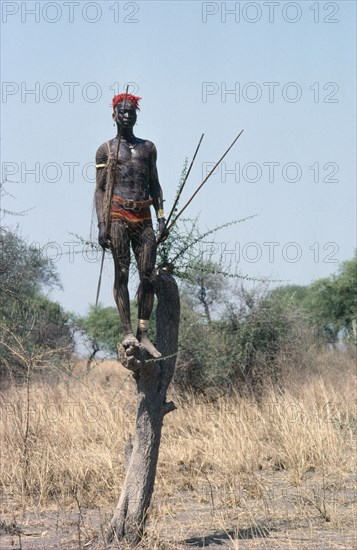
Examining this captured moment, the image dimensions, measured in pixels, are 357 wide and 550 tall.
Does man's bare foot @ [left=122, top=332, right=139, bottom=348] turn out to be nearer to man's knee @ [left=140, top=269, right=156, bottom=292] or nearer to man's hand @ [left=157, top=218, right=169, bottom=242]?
man's knee @ [left=140, top=269, right=156, bottom=292]

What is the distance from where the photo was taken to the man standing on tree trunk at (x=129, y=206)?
7.08 metres

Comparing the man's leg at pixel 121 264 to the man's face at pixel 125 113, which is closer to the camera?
the man's leg at pixel 121 264

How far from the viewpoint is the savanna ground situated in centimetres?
774

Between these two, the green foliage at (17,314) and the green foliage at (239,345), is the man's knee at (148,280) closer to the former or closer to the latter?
the green foliage at (17,314)

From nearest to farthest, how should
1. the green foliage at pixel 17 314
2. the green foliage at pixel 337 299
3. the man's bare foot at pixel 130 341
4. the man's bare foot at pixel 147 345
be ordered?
the man's bare foot at pixel 130 341 → the man's bare foot at pixel 147 345 → the green foliage at pixel 17 314 → the green foliage at pixel 337 299

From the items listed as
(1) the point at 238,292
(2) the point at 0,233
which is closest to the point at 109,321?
(1) the point at 238,292

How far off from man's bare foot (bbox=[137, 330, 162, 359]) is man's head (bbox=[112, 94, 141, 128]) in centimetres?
156

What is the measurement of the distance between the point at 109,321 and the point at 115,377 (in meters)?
9.94

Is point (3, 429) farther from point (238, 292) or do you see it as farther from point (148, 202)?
point (238, 292)

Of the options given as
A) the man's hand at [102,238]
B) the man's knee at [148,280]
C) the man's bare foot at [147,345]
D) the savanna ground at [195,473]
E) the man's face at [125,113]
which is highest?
the man's face at [125,113]

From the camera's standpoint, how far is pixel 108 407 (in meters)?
12.6

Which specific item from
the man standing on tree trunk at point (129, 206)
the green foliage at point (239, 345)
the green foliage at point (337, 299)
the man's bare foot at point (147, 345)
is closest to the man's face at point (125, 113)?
the man standing on tree trunk at point (129, 206)

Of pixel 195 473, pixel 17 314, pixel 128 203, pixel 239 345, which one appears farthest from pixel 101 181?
pixel 239 345

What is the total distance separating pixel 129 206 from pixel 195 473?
14.3 ft
